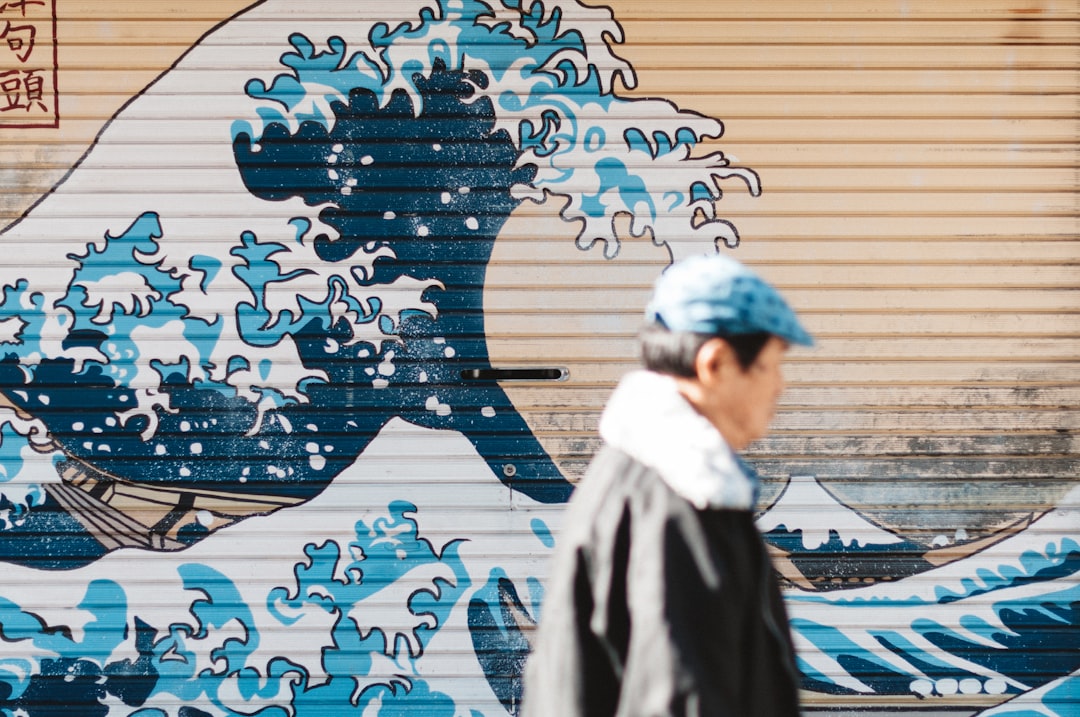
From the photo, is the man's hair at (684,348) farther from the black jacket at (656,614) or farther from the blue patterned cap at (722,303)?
the black jacket at (656,614)


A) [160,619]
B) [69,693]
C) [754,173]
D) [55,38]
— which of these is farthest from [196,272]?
[754,173]

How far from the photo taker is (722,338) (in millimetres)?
1805

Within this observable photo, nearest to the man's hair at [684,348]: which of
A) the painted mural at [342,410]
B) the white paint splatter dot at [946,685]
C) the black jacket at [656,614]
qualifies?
the black jacket at [656,614]

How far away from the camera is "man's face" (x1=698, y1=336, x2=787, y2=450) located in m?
1.83

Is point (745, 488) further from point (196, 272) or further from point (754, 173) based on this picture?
point (196, 272)

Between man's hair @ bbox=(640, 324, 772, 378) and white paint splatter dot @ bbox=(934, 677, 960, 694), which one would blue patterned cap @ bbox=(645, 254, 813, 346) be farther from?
white paint splatter dot @ bbox=(934, 677, 960, 694)

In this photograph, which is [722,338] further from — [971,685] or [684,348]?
[971,685]

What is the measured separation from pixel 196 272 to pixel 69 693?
5.85 ft

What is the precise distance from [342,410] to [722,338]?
269 centimetres

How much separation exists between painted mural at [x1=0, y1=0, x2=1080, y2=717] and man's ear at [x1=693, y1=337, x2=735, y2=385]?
2434 mm

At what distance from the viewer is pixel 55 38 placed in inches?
168

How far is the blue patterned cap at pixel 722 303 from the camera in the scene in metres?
1.78

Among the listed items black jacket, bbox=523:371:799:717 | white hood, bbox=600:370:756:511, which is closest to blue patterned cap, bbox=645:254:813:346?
white hood, bbox=600:370:756:511

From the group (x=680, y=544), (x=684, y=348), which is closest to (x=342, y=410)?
(x=684, y=348)
